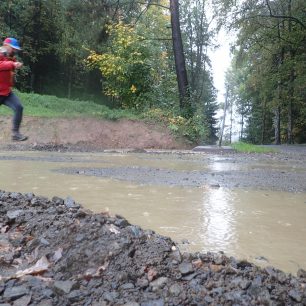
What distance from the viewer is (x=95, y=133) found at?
16.4 m

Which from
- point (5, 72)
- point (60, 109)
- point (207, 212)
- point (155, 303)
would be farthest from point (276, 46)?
point (155, 303)

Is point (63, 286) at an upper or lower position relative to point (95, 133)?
lower

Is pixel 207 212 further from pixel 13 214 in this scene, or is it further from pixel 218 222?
pixel 13 214

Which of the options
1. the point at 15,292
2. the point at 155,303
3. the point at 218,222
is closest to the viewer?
the point at 155,303

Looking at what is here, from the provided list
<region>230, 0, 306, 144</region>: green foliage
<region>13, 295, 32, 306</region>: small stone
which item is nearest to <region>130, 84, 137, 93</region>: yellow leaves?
<region>230, 0, 306, 144</region>: green foliage

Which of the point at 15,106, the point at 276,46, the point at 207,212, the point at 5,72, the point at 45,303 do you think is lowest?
the point at 45,303

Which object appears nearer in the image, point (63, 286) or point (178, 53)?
point (63, 286)

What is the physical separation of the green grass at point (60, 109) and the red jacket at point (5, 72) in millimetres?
10617

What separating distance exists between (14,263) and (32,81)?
→ 28.1 metres

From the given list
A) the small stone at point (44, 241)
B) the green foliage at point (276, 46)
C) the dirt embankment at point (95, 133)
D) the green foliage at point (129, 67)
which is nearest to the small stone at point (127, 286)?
the small stone at point (44, 241)

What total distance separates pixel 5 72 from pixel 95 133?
10138 mm

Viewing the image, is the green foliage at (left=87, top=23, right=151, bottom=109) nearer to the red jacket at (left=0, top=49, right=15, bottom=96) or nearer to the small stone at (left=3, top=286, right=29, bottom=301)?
the red jacket at (left=0, top=49, right=15, bottom=96)

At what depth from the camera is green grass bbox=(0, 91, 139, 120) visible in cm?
1727

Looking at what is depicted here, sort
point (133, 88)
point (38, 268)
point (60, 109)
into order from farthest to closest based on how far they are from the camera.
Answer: point (133, 88) < point (60, 109) < point (38, 268)
